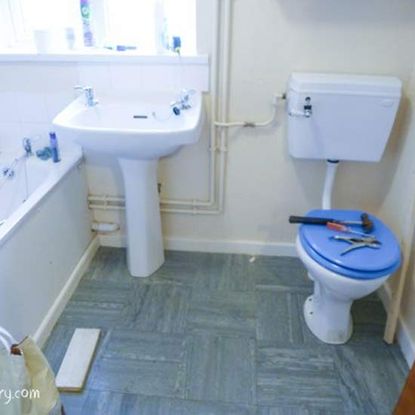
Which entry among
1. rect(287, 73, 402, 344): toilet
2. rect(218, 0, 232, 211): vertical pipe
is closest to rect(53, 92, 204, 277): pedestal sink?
rect(218, 0, 232, 211): vertical pipe

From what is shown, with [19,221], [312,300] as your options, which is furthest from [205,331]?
[19,221]

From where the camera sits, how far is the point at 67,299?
1.81 metres

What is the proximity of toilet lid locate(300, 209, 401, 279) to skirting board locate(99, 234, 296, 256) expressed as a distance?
566mm

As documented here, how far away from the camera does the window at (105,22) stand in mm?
1778

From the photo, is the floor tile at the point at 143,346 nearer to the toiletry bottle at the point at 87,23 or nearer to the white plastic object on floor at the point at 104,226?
the white plastic object on floor at the point at 104,226

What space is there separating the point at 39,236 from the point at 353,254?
1184 mm

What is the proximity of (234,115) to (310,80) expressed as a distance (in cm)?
38

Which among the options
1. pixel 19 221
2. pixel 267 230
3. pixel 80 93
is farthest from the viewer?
pixel 267 230

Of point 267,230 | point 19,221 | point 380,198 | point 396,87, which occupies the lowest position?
point 267,230

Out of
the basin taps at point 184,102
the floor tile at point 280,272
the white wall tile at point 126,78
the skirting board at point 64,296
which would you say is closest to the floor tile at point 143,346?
the skirting board at point 64,296

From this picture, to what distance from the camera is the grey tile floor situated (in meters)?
1.39

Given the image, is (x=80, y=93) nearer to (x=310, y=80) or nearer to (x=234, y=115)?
(x=234, y=115)

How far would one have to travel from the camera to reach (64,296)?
5.84ft

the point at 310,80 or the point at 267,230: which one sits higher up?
the point at 310,80
